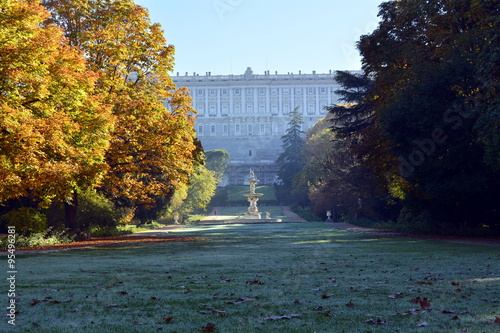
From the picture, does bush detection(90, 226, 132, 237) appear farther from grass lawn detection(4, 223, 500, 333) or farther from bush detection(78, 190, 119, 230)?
grass lawn detection(4, 223, 500, 333)

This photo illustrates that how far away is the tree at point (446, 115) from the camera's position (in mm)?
19688

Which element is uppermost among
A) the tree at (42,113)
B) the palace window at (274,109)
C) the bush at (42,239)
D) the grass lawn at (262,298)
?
the palace window at (274,109)

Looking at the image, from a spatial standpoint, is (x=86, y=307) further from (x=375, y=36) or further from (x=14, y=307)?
(x=375, y=36)

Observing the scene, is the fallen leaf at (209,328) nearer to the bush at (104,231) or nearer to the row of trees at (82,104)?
the row of trees at (82,104)

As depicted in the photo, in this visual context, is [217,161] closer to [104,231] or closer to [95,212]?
[104,231]

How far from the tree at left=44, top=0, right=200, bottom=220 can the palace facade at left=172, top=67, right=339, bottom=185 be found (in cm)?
11900

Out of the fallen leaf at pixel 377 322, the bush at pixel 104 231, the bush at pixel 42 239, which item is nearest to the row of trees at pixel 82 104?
the bush at pixel 42 239

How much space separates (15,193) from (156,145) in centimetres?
743

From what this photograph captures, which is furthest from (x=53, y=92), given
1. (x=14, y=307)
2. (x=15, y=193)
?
(x=14, y=307)

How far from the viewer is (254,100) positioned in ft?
499

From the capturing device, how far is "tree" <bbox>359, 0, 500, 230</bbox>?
64.6 ft

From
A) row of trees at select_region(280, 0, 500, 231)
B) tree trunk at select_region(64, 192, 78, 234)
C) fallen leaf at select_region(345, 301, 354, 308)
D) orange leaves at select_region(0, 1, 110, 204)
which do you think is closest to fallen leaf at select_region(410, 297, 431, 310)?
fallen leaf at select_region(345, 301, 354, 308)

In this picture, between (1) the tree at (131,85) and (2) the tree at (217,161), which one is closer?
(1) the tree at (131,85)

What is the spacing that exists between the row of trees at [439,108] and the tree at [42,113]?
11129 millimetres
